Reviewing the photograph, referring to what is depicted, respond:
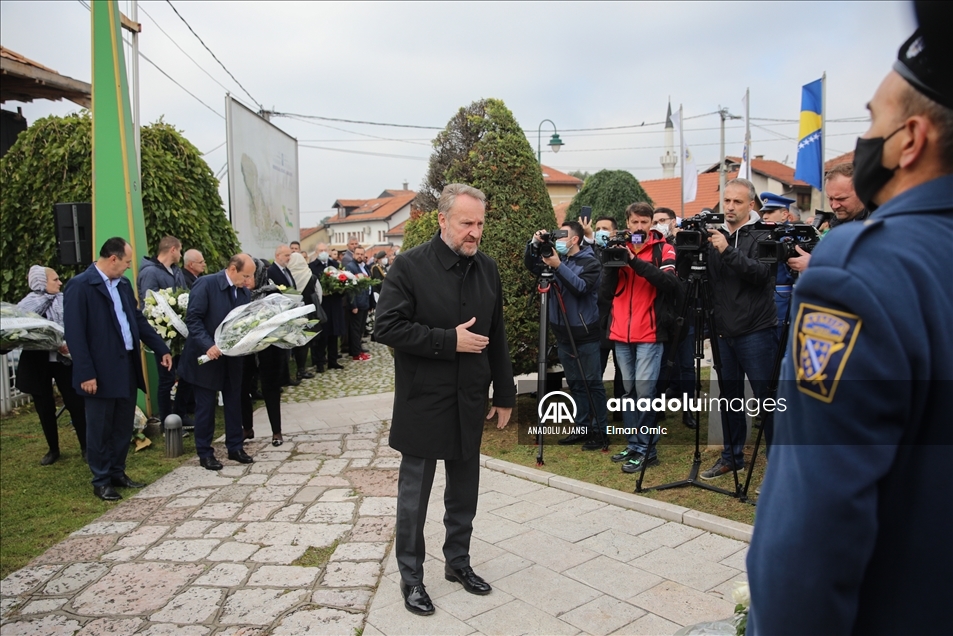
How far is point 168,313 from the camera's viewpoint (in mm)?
7836

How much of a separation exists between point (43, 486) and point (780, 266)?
7.07 m

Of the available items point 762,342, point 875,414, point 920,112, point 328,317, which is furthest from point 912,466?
point 328,317

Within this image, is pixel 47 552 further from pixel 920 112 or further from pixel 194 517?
pixel 920 112

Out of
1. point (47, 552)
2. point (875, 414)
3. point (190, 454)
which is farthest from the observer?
point (190, 454)

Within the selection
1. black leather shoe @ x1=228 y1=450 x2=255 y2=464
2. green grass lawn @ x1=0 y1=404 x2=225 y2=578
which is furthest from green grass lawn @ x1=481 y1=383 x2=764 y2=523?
green grass lawn @ x1=0 y1=404 x2=225 y2=578

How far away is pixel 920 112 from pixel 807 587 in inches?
33.4

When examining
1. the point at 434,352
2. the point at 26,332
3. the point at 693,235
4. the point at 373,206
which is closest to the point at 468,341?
the point at 434,352

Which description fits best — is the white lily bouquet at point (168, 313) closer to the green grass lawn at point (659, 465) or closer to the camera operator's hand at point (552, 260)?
the green grass lawn at point (659, 465)

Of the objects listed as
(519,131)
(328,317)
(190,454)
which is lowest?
(190,454)

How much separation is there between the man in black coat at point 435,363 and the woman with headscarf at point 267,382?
12.7ft

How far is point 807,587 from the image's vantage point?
1.21m

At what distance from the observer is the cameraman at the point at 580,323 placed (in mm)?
6699

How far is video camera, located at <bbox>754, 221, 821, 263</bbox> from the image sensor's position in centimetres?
492

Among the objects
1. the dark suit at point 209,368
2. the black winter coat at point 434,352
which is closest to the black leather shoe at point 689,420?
the black winter coat at point 434,352
